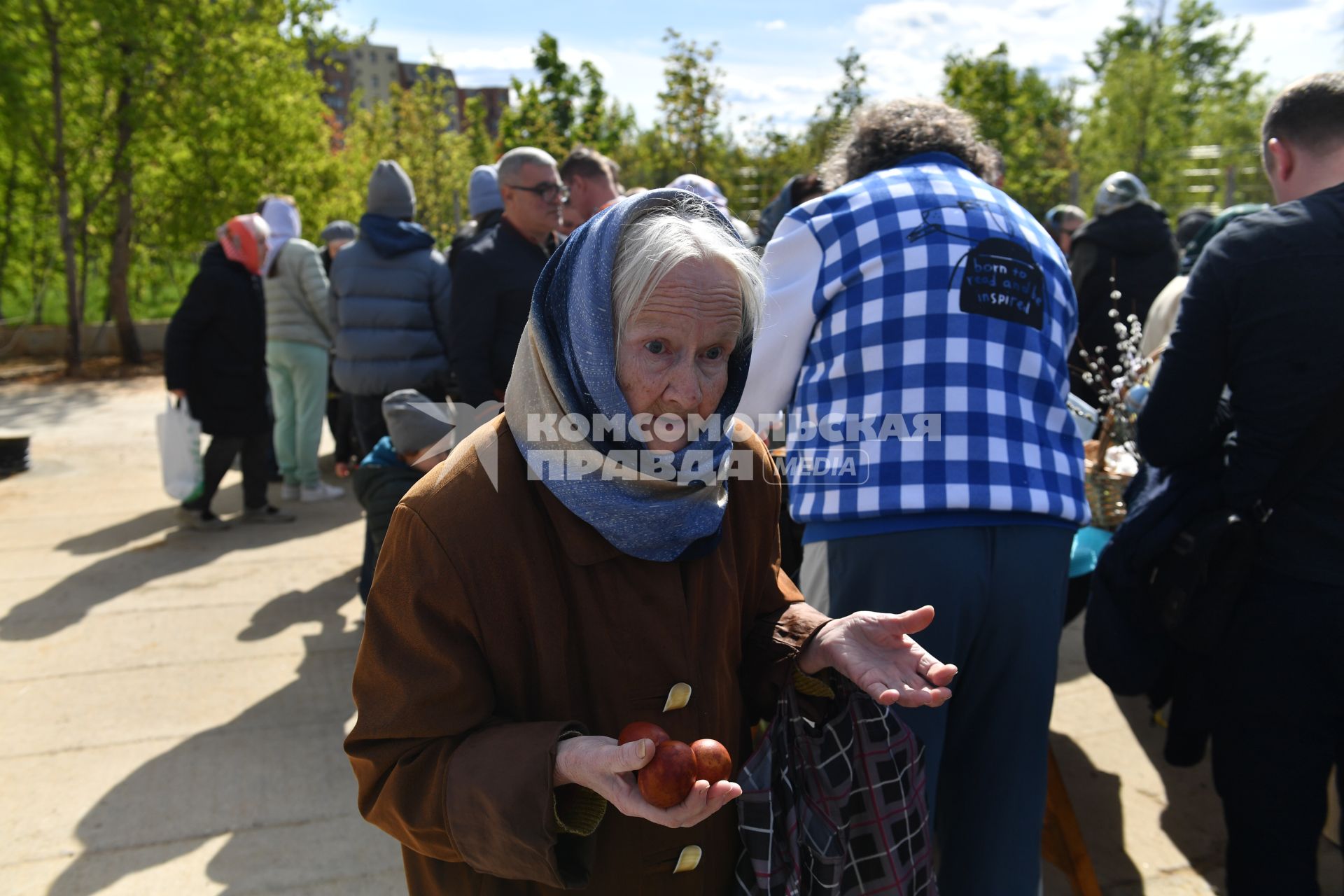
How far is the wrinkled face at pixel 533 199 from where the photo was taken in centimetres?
411

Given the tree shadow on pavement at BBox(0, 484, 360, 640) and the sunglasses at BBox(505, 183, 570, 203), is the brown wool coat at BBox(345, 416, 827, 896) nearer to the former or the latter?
the sunglasses at BBox(505, 183, 570, 203)

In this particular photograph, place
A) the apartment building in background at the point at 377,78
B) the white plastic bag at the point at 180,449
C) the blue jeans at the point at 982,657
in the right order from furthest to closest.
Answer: the apartment building in background at the point at 377,78 < the white plastic bag at the point at 180,449 < the blue jeans at the point at 982,657

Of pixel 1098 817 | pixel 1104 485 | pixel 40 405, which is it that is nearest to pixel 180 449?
pixel 1104 485

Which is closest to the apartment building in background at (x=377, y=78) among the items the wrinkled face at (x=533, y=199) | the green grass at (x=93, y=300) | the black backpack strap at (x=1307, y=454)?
the green grass at (x=93, y=300)

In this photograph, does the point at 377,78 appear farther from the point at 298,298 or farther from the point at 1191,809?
the point at 1191,809

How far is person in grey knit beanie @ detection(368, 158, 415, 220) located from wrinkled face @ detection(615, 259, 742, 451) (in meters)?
4.06

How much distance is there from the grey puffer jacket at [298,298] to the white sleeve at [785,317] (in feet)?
15.7

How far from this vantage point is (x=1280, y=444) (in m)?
2.28

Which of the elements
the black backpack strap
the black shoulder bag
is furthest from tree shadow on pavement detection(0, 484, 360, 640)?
the black backpack strap

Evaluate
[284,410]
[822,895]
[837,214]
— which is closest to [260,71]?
[284,410]

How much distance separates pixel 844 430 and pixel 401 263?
3.63 meters

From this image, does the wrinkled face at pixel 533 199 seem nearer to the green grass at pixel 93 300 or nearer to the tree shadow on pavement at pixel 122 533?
the tree shadow on pavement at pixel 122 533

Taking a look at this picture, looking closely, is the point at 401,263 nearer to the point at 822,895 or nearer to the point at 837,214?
the point at 837,214

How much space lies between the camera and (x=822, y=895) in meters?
1.49
